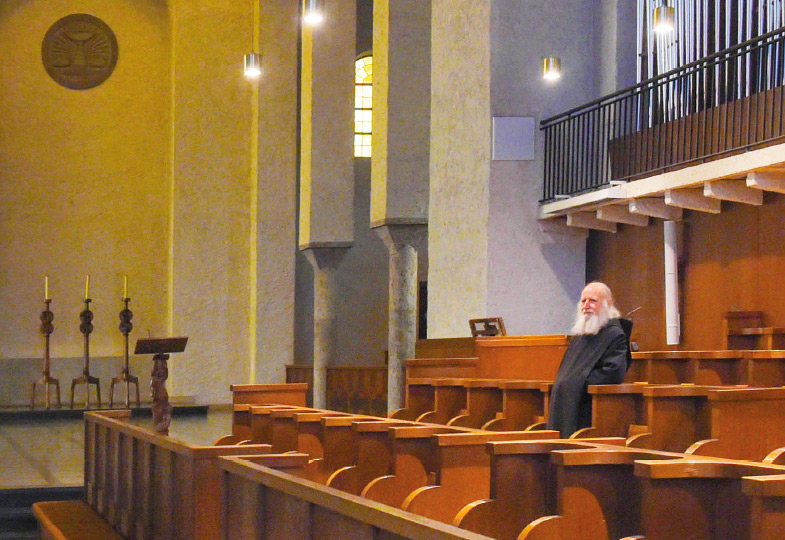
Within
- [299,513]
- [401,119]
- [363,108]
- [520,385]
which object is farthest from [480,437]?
[363,108]

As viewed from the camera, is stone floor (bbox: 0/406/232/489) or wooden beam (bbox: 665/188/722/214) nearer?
stone floor (bbox: 0/406/232/489)

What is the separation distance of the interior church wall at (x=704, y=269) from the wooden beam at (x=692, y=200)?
8.0 inches

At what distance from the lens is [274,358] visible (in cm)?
1784

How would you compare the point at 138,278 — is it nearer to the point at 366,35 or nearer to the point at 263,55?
the point at 263,55

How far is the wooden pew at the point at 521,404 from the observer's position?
231 inches

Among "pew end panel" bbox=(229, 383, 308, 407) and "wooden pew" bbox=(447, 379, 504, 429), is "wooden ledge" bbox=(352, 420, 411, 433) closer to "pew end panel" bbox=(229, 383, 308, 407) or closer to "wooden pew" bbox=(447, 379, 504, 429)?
"wooden pew" bbox=(447, 379, 504, 429)

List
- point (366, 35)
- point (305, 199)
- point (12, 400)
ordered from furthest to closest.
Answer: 1. point (366, 35)
2. point (12, 400)
3. point (305, 199)

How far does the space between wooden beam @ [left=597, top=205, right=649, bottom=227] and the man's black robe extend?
17.7 ft

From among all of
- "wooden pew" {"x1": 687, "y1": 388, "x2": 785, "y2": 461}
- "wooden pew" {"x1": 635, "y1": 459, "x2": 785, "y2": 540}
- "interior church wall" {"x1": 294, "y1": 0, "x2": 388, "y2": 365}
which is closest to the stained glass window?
"interior church wall" {"x1": 294, "y1": 0, "x2": 388, "y2": 365}

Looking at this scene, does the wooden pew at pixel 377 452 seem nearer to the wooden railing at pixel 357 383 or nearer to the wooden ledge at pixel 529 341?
the wooden ledge at pixel 529 341

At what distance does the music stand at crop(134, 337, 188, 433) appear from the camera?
6.86m

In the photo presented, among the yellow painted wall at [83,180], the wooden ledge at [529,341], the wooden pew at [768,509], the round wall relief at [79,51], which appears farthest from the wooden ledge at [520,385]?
the round wall relief at [79,51]

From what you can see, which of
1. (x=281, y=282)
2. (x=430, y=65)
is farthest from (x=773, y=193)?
(x=281, y=282)

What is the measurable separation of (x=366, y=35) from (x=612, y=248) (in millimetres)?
9402
